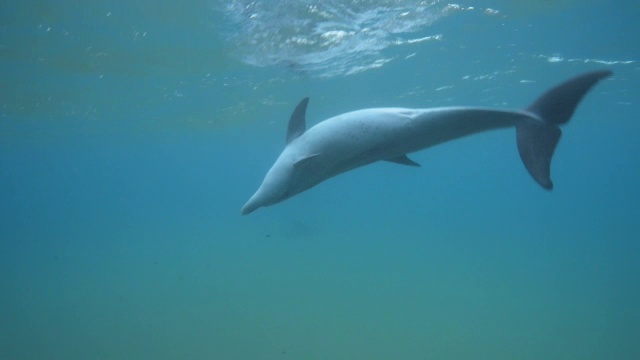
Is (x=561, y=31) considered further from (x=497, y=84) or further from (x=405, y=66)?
(x=497, y=84)

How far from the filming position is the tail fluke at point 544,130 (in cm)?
446

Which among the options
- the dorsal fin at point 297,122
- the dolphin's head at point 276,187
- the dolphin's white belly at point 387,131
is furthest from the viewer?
the dorsal fin at point 297,122

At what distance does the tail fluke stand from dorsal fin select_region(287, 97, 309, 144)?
226 cm

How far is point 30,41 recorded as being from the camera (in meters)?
15.6

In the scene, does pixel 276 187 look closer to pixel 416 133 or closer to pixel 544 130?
pixel 416 133

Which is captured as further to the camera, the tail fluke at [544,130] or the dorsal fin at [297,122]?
the dorsal fin at [297,122]

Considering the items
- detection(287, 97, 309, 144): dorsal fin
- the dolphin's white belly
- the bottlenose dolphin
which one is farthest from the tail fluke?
detection(287, 97, 309, 144): dorsal fin

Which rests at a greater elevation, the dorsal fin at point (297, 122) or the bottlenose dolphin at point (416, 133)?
the dorsal fin at point (297, 122)

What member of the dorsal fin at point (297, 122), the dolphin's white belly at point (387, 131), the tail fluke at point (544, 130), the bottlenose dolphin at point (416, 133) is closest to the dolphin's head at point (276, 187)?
the bottlenose dolphin at point (416, 133)

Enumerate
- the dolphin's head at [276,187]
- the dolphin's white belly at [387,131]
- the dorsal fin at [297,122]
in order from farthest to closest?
→ the dorsal fin at [297,122] → the dolphin's head at [276,187] → the dolphin's white belly at [387,131]

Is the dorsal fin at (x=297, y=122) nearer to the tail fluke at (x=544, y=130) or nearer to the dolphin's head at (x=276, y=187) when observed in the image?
the dolphin's head at (x=276, y=187)

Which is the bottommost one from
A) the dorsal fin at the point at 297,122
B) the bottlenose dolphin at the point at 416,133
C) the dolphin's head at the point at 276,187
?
the dolphin's head at the point at 276,187

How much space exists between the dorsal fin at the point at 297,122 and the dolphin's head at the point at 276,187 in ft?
1.39

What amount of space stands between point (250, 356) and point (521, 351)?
21.9 feet
